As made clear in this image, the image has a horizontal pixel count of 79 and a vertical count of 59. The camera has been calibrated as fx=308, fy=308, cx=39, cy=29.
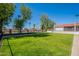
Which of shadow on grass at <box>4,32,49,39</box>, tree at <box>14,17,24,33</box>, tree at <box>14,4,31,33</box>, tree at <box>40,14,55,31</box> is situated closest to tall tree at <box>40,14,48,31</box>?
tree at <box>40,14,55,31</box>

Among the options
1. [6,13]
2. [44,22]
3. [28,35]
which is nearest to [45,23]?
[44,22]

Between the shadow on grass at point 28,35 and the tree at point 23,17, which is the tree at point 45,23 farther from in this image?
the tree at point 23,17

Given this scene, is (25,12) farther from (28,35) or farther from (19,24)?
(28,35)

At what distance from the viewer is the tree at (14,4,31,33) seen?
584 centimetres

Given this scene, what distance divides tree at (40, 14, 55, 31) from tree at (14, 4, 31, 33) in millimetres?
268

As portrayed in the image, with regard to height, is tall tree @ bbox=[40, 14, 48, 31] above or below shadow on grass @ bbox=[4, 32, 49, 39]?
above

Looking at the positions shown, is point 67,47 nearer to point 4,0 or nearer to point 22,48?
point 22,48

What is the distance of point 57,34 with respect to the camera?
5.87 metres

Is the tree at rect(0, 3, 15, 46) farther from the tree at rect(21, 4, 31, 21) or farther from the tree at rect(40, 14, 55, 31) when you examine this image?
the tree at rect(40, 14, 55, 31)

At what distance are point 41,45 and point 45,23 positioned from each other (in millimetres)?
427

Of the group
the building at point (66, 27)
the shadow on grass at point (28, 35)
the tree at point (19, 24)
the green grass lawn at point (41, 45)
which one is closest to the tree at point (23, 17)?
the tree at point (19, 24)

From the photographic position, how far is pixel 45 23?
5.88 metres

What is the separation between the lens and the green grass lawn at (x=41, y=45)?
582cm

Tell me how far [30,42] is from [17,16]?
56 cm
